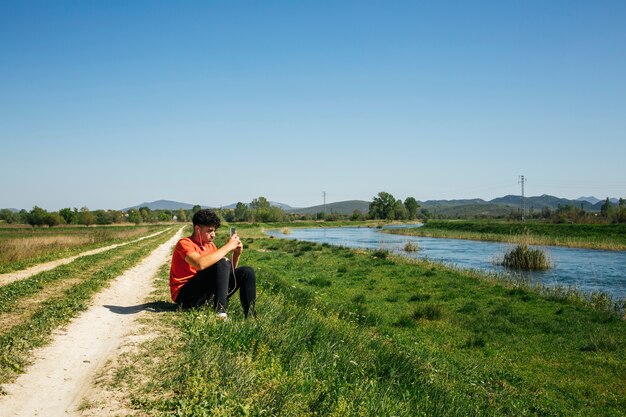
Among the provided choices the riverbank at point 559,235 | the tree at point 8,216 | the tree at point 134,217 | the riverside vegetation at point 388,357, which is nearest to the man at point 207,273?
the riverside vegetation at point 388,357

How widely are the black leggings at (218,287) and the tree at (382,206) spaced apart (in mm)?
148696

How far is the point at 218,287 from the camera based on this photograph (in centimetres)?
686

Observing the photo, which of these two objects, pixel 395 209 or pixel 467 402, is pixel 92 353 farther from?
pixel 395 209

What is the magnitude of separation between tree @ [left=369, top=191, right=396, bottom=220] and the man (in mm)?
148715

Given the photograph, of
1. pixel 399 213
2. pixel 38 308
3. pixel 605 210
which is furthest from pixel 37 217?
pixel 605 210

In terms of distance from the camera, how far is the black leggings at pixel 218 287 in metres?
6.86

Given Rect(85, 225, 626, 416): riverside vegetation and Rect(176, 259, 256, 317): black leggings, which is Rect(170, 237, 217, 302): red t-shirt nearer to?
Rect(176, 259, 256, 317): black leggings

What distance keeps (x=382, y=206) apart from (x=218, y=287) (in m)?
153

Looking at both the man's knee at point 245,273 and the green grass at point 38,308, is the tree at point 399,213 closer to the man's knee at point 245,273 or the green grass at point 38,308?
the green grass at point 38,308

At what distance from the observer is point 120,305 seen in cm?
875

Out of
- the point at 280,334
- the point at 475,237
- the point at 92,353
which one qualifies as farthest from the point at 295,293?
the point at 475,237

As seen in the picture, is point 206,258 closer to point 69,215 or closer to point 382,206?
point 69,215

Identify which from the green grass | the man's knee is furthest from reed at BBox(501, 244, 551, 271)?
the man's knee

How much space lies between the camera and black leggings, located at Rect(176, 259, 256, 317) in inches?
270
